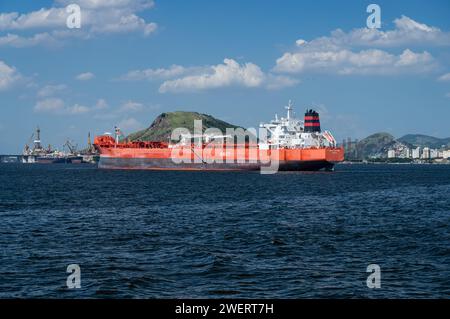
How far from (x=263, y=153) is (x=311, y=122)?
13.0 m

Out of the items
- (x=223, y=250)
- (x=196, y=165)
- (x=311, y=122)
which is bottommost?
(x=223, y=250)

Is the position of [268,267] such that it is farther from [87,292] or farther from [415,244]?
[415,244]

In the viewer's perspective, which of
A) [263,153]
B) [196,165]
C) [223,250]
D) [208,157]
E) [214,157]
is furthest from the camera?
[196,165]

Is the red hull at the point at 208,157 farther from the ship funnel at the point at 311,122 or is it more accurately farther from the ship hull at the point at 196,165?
the ship funnel at the point at 311,122

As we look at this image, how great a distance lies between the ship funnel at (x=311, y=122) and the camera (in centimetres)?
10044

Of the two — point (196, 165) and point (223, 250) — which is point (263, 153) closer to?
point (196, 165)

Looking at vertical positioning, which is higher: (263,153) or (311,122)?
(311,122)

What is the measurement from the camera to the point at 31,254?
19.8 metres

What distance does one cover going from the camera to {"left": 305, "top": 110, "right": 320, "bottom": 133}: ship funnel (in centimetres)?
10044

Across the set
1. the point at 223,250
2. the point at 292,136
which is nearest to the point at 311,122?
the point at 292,136

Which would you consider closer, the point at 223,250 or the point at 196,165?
the point at 223,250

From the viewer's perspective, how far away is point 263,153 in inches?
3750

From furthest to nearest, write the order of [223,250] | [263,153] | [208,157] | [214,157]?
1. [208,157]
2. [214,157]
3. [263,153]
4. [223,250]
